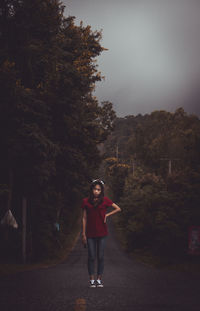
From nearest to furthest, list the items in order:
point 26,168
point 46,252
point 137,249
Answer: point 26,168
point 46,252
point 137,249

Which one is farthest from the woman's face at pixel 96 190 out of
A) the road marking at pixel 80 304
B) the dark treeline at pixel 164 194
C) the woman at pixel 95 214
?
the dark treeline at pixel 164 194

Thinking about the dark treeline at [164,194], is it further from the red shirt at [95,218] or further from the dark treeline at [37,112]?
the red shirt at [95,218]

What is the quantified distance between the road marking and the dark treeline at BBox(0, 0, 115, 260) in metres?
13.0

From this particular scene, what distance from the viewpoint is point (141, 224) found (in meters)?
33.7

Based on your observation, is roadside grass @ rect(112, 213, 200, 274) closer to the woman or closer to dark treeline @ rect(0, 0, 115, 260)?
dark treeline @ rect(0, 0, 115, 260)

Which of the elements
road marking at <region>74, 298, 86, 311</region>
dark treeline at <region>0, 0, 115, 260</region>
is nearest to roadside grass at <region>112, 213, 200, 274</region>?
dark treeline at <region>0, 0, 115, 260</region>

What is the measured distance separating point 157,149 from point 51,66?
63479 mm

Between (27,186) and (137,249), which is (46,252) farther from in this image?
(137,249)

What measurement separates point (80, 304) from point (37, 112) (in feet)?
48.5

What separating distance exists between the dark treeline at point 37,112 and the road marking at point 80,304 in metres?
13.0

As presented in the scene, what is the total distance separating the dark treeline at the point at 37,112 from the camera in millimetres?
18125

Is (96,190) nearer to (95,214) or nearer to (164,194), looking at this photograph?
(95,214)

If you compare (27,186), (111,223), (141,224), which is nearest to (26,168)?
(27,186)

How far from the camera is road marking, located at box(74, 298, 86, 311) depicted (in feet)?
16.0
